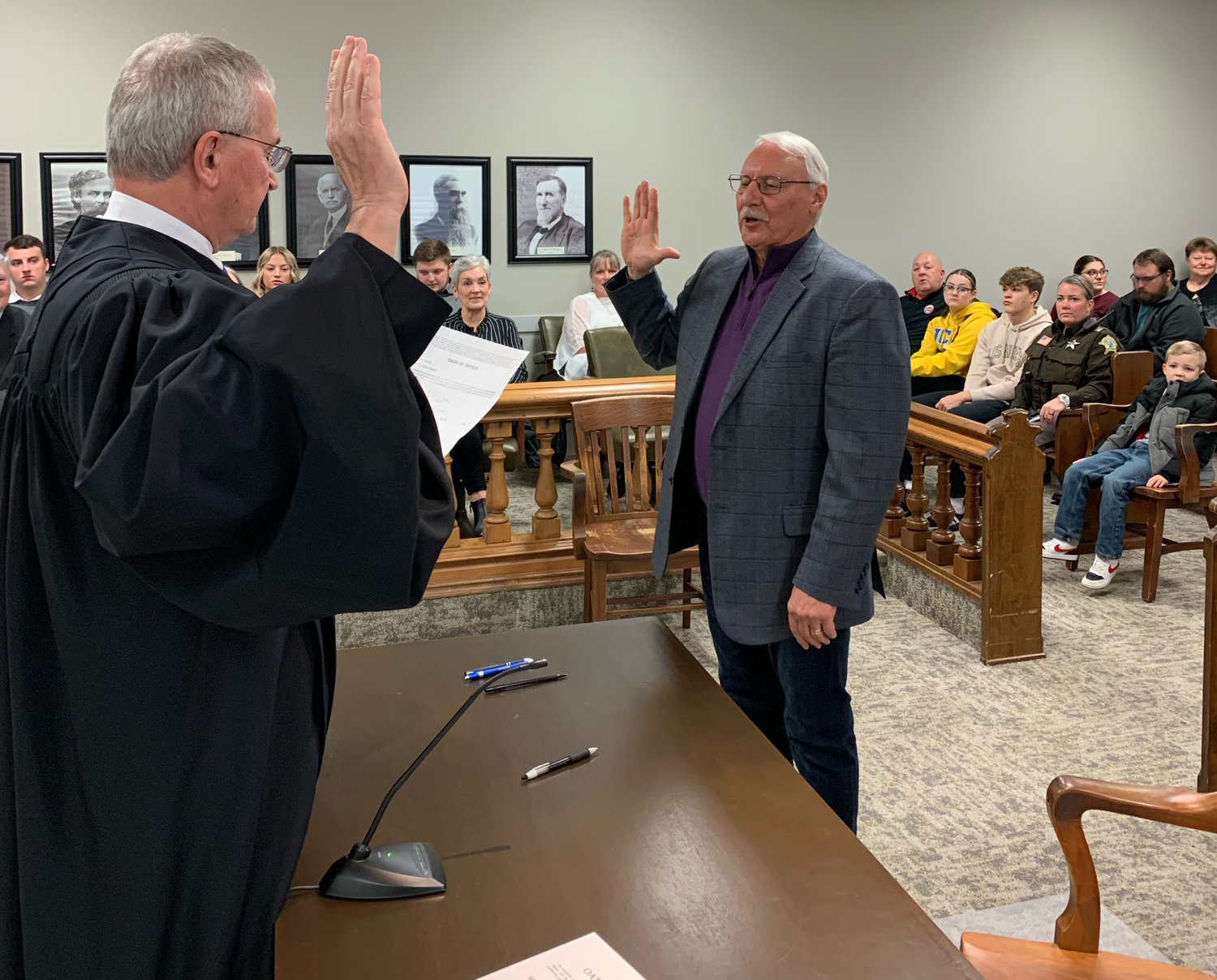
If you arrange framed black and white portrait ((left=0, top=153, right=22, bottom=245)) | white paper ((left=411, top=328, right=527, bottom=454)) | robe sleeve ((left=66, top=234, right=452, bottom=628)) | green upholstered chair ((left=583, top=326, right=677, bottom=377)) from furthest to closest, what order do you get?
framed black and white portrait ((left=0, top=153, right=22, bottom=245)) < green upholstered chair ((left=583, top=326, right=677, bottom=377)) < white paper ((left=411, top=328, right=527, bottom=454)) < robe sleeve ((left=66, top=234, right=452, bottom=628))

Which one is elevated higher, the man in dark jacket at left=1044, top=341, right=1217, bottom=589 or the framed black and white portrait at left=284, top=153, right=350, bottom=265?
the framed black and white portrait at left=284, top=153, right=350, bottom=265

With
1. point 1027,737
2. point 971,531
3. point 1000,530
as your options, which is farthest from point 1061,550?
point 1027,737

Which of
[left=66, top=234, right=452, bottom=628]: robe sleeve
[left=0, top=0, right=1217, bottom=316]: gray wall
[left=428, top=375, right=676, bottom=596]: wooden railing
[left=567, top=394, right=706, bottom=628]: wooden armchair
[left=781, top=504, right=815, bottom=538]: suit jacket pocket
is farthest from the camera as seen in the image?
[left=0, top=0, right=1217, bottom=316]: gray wall

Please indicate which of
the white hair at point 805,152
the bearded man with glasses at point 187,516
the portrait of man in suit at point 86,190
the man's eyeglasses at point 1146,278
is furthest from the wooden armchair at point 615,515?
the portrait of man in suit at point 86,190

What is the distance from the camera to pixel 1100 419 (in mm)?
5480

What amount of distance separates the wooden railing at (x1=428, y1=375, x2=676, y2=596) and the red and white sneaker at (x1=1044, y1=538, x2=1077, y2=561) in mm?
2097

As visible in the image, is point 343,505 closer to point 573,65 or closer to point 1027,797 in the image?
point 1027,797

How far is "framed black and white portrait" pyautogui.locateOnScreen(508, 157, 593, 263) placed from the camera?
7711 millimetres

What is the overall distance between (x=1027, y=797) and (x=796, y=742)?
1.09m

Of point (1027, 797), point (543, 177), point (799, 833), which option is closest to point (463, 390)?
point (1027, 797)

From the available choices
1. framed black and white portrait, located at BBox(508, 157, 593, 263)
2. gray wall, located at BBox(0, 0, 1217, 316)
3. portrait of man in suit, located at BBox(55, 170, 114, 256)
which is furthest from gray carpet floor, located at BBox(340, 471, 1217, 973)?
portrait of man in suit, located at BBox(55, 170, 114, 256)

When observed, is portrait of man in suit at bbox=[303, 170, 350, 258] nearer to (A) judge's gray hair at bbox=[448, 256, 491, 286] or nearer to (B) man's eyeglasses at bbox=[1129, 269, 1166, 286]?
(A) judge's gray hair at bbox=[448, 256, 491, 286]

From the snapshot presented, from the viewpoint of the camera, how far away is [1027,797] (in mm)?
2979

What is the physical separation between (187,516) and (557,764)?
→ 2.19ft
